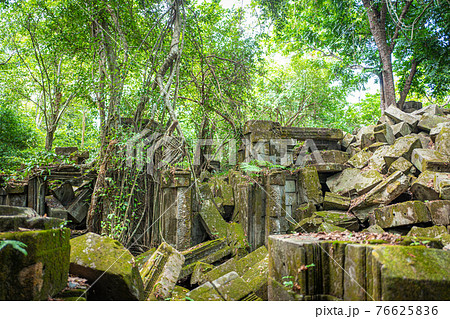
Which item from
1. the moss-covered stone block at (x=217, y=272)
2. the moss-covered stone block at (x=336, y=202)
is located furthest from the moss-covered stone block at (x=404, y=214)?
the moss-covered stone block at (x=217, y=272)

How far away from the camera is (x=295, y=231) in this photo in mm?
5785

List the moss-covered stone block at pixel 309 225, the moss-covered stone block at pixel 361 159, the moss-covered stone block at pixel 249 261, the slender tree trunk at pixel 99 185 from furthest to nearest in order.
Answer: the moss-covered stone block at pixel 361 159 → the moss-covered stone block at pixel 309 225 → the slender tree trunk at pixel 99 185 → the moss-covered stone block at pixel 249 261

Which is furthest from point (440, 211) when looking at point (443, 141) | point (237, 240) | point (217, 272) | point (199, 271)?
point (199, 271)

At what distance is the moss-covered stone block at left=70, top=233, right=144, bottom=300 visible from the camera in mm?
2482

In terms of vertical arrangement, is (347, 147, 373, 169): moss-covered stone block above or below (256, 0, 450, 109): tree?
below

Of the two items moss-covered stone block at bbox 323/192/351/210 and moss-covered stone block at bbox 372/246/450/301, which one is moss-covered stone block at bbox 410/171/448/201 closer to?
moss-covered stone block at bbox 323/192/351/210

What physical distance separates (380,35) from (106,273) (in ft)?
39.2

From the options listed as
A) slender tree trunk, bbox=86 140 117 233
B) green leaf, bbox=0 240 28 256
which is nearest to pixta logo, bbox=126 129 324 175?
slender tree trunk, bbox=86 140 117 233

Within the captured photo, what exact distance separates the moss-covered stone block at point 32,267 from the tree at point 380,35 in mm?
8878

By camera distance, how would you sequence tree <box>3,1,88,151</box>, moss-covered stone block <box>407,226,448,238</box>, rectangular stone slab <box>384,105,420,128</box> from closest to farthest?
moss-covered stone block <box>407,226,448,238</box> < tree <box>3,1,88,151</box> < rectangular stone slab <box>384,105,420,128</box>

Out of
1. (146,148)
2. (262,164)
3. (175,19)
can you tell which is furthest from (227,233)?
(175,19)

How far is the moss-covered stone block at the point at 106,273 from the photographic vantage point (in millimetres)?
2482

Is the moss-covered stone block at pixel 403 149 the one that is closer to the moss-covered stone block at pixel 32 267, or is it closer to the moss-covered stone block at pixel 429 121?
the moss-covered stone block at pixel 429 121

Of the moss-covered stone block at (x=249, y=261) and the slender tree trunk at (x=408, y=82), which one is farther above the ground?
the slender tree trunk at (x=408, y=82)
